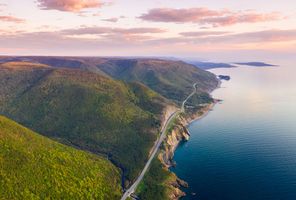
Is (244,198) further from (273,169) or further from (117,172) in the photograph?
(117,172)

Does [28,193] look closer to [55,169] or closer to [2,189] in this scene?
[2,189]

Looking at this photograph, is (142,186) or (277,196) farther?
(142,186)

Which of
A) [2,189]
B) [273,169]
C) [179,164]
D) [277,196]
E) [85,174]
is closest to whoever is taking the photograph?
[2,189]

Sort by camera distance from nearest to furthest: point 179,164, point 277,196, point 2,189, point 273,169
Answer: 1. point 2,189
2. point 277,196
3. point 273,169
4. point 179,164

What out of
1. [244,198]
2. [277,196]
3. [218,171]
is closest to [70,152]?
[218,171]

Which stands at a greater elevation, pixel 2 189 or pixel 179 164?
pixel 2 189

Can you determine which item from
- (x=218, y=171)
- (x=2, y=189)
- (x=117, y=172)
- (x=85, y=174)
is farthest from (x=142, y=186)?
(x=2, y=189)
